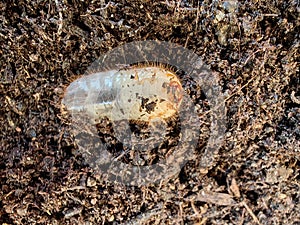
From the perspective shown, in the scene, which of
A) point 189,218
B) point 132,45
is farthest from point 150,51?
point 189,218

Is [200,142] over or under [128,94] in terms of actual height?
under

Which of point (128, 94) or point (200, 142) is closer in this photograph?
point (128, 94)

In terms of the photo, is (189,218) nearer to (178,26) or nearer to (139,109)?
(139,109)

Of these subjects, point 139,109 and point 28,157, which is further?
point 28,157

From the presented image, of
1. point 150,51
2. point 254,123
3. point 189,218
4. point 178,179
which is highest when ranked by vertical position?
point 150,51
